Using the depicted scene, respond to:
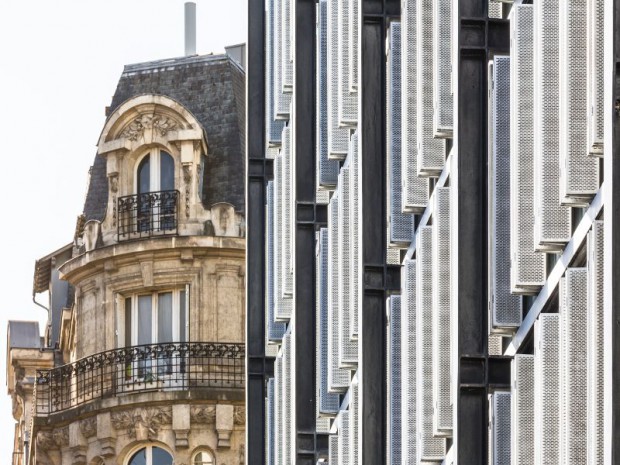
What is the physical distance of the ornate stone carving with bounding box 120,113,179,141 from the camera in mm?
59978

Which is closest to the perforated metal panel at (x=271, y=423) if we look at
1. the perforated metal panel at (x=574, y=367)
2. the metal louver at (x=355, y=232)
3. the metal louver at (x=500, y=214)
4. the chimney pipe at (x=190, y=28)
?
the metal louver at (x=355, y=232)

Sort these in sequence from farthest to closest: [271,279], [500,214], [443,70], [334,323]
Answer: [271,279]
[334,323]
[443,70]
[500,214]

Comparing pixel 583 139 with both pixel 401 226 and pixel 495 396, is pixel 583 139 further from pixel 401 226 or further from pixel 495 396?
pixel 401 226

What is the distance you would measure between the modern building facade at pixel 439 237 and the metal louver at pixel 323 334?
0.05 metres

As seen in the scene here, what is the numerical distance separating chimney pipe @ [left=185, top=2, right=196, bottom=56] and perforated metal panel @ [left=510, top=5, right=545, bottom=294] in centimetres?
3715

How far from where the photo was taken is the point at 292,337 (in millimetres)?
48344

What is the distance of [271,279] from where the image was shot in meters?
52.8

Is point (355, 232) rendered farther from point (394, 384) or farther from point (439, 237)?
point (439, 237)

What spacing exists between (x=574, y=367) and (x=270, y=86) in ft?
89.3

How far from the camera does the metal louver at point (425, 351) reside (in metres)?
35.1

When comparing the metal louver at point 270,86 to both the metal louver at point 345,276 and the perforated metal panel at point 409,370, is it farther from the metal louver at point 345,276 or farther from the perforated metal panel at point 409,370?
the perforated metal panel at point 409,370

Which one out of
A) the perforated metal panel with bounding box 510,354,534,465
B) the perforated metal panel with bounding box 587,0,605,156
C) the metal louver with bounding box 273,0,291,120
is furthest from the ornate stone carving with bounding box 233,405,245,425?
the perforated metal panel with bounding box 587,0,605,156

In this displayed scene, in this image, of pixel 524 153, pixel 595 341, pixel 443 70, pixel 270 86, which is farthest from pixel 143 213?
pixel 595 341

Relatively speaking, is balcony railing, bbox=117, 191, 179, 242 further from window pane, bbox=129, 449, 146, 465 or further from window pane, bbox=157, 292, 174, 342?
window pane, bbox=129, 449, 146, 465
